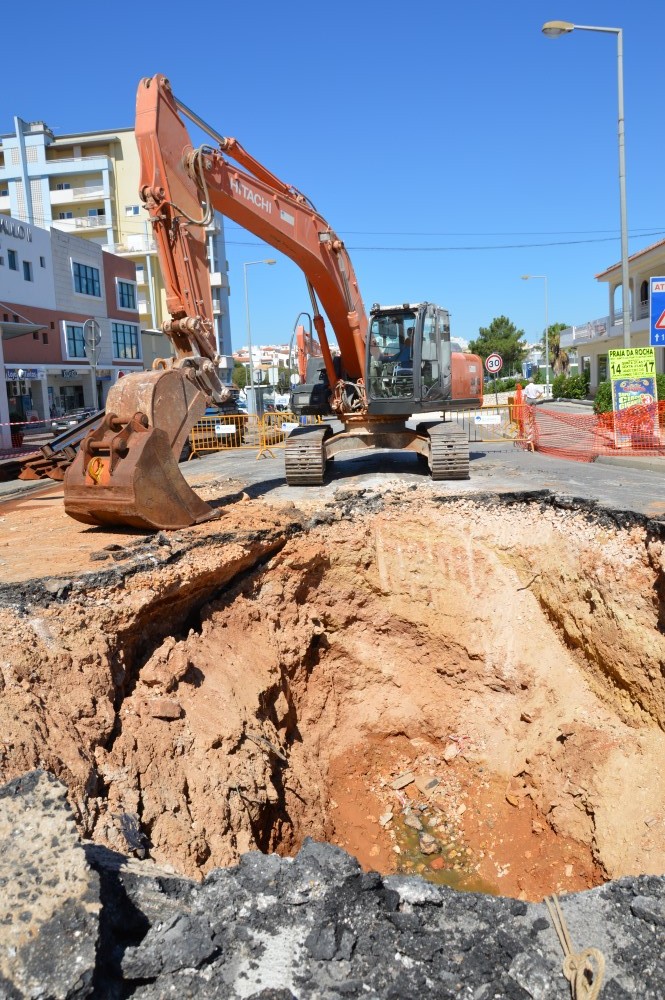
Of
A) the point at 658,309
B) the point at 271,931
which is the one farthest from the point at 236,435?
the point at 271,931

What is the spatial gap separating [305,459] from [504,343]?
6463cm

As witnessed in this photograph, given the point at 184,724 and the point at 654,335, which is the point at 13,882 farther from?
the point at 654,335

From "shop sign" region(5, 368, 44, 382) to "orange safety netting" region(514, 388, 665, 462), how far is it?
19834mm

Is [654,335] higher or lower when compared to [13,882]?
higher

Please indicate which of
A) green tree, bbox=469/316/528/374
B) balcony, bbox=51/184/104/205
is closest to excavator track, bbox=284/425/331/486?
balcony, bbox=51/184/104/205

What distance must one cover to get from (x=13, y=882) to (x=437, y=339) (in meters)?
10.2

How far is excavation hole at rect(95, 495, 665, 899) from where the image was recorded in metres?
6.63

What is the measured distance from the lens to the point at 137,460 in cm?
793

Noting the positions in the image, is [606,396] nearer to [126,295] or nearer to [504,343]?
[126,295]

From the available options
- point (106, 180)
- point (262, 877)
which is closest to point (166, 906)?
point (262, 877)

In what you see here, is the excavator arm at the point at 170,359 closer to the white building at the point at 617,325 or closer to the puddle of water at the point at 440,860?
the puddle of water at the point at 440,860

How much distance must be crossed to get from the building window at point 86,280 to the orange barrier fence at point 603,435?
77.9ft

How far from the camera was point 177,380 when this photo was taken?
8.64 metres

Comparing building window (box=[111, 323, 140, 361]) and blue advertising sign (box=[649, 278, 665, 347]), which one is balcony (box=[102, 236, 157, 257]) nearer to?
building window (box=[111, 323, 140, 361])
